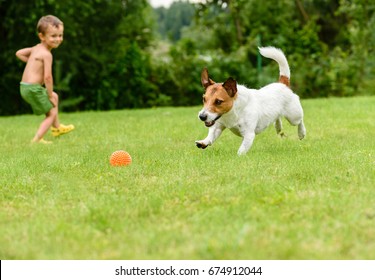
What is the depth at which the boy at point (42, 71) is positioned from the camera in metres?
8.73

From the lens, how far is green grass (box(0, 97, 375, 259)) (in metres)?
3.26

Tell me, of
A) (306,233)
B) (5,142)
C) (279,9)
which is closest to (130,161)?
(306,233)

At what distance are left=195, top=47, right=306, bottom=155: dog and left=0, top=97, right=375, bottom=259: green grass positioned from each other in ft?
0.87

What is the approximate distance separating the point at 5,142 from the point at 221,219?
622 centimetres

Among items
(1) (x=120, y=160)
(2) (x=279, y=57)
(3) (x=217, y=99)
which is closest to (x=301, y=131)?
(2) (x=279, y=57)

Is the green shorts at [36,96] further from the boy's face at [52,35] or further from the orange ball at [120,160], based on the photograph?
the orange ball at [120,160]

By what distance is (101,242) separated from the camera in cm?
338

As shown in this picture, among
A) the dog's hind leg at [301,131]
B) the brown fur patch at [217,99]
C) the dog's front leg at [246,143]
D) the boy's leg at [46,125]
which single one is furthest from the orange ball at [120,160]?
the boy's leg at [46,125]

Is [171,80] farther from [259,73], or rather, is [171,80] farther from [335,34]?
[335,34]

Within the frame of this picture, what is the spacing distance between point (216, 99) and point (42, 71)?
12.8ft

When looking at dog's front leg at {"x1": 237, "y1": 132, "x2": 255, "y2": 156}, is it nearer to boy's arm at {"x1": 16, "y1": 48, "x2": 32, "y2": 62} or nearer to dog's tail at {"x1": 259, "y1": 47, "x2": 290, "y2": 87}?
dog's tail at {"x1": 259, "y1": 47, "x2": 290, "y2": 87}

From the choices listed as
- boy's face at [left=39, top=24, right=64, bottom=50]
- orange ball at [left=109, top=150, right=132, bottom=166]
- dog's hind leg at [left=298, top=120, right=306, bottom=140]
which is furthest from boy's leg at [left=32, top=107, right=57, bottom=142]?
dog's hind leg at [left=298, top=120, right=306, bottom=140]

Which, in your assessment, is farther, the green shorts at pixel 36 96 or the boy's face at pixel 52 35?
the green shorts at pixel 36 96

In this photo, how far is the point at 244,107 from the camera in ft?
21.2
